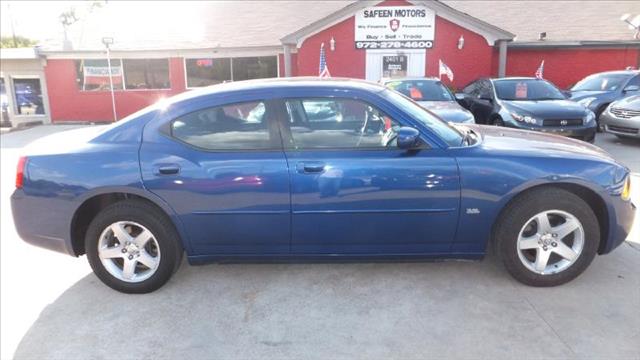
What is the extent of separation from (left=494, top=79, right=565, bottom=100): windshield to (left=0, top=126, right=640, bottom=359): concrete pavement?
6373 millimetres

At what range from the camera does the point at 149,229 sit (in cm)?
351

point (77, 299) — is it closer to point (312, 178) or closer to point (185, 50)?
point (312, 178)

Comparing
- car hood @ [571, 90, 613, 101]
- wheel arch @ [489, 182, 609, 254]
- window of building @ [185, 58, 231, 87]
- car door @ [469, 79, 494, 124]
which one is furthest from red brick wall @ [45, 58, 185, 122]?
wheel arch @ [489, 182, 609, 254]

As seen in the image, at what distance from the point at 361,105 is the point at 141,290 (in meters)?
2.14

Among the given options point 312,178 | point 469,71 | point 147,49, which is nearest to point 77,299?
point 312,178

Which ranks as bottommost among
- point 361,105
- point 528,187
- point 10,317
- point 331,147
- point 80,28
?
point 10,317

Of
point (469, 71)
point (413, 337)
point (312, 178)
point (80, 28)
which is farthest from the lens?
point (80, 28)

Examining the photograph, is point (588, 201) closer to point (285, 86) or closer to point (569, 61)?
point (285, 86)

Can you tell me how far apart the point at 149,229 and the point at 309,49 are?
12929 millimetres

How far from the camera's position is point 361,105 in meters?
3.47

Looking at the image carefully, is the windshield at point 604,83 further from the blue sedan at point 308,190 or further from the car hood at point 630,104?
the blue sedan at point 308,190

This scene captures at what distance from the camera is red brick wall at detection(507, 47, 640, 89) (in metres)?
16.8

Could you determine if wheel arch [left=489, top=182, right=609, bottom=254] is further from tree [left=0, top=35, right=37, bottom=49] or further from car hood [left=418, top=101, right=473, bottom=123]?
tree [left=0, top=35, right=37, bottom=49]

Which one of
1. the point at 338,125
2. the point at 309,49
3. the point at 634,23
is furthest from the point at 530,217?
the point at 634,23
